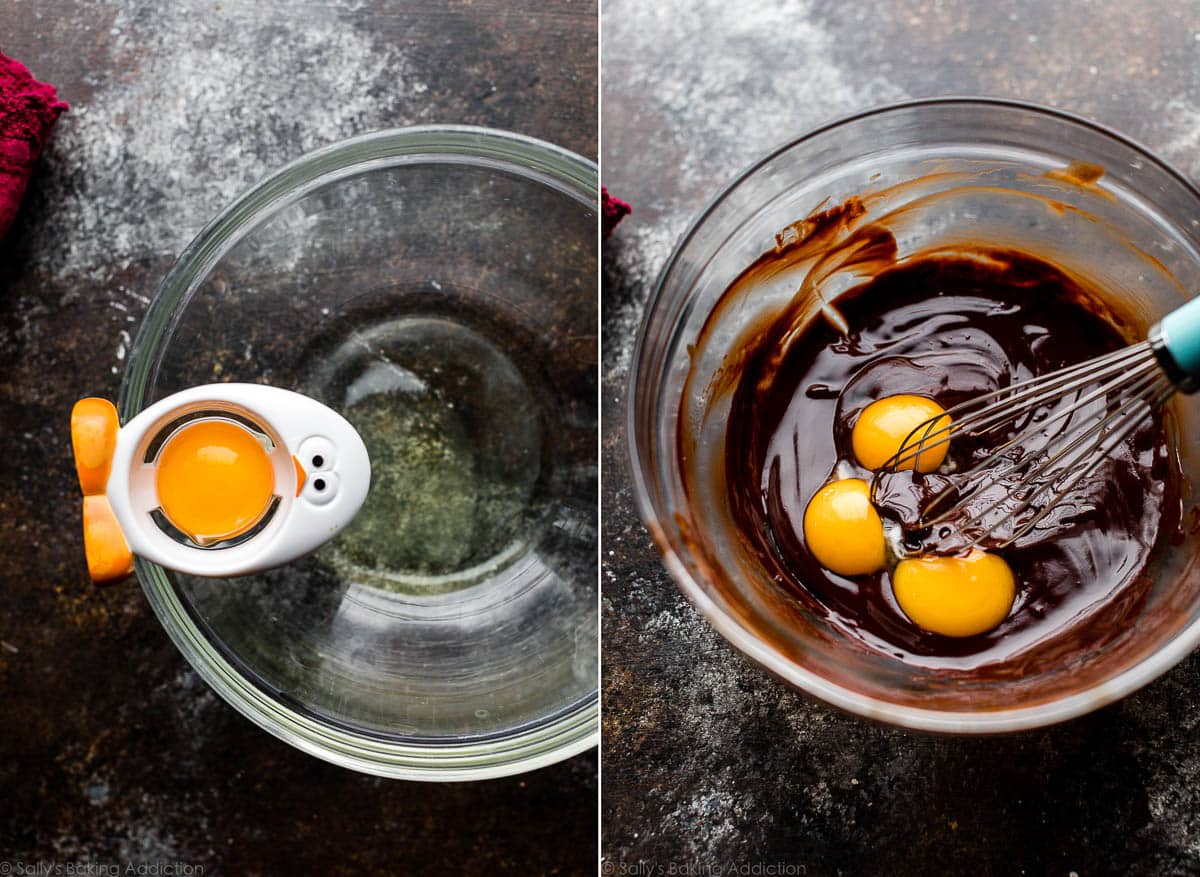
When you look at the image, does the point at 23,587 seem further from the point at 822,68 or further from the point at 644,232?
the point at 822,68

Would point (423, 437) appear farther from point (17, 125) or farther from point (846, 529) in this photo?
point (17, 125)

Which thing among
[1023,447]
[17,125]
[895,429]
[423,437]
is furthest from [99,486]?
[1023,447]

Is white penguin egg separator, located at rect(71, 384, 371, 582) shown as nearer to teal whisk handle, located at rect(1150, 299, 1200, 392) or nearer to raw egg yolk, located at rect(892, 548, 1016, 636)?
raw egg yolk, located at rect(892, 548, 1016, 636)

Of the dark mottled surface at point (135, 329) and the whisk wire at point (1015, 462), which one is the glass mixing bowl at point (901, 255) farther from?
the dark mottled surface at point (135, 329)

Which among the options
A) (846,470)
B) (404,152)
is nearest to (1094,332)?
(846,470)

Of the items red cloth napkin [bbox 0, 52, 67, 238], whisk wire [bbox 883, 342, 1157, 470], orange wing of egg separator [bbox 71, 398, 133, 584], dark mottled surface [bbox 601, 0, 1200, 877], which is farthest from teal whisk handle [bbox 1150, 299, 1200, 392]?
red cloth napkin [bbox 0, 52, 67, 238]

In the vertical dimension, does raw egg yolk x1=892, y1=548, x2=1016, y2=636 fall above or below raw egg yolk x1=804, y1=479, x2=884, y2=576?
below
